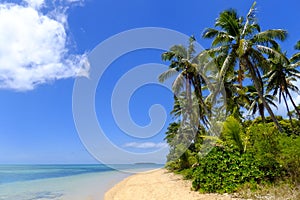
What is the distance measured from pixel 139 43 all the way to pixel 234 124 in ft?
26.9

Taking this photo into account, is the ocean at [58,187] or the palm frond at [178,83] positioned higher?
the palm frond at [178,83]

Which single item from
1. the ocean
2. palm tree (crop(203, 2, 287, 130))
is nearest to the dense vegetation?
palm tree (crop(203, 2, 287, 130))

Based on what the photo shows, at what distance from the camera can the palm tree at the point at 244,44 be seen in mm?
15500

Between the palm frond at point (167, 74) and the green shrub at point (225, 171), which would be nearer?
the green shrub at point (225, 171)

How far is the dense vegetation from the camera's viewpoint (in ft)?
31.9

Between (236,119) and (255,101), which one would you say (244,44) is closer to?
(236,119)

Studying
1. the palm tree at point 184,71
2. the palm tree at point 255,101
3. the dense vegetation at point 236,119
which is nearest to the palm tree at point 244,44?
the dense vegetation at point 236,119

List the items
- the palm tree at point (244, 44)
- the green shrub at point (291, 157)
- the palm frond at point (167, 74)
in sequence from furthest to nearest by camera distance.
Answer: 1. the palm frond at point (167, 74)
2. the palm tree at point (244, 44)
3. the green shrub at point (291, 157)

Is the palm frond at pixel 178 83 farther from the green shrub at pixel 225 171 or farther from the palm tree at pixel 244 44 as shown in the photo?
the green shrub at pixel 225 171

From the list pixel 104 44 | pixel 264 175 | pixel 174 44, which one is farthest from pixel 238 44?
pixel 264 175

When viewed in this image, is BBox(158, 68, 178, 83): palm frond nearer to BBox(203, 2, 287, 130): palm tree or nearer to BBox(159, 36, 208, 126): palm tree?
BBox(159, 36, 208, 126): palm tree

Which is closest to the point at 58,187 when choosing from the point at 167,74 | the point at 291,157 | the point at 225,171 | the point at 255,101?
the point at 167,74

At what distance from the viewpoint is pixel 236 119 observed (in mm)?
15609

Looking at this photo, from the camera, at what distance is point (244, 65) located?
16281mm
